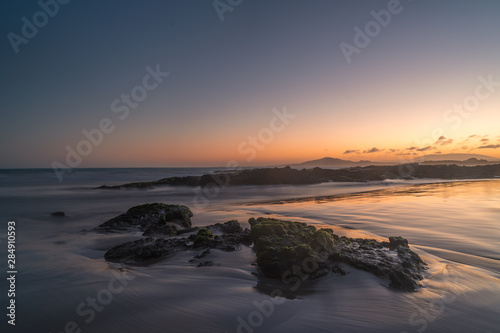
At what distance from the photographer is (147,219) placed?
29.2 ft

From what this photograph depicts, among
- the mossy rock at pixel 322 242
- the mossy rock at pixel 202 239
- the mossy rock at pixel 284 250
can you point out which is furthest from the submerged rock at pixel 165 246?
the mossy rock at pixel 322 242

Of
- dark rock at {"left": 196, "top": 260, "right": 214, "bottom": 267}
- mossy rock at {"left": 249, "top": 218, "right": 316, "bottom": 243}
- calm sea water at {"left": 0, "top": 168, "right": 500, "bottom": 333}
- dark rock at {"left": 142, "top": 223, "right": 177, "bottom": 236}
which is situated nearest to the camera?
calm sea water at {"left": 0, "top": 168, "right": 500, "bottom": 333}

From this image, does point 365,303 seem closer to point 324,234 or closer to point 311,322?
point 311,322

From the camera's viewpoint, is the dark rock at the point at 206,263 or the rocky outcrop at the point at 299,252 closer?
the rocky outcrop at the point at 299,252

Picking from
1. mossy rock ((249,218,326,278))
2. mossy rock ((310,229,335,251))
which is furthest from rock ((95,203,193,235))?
mossy rock ((310,229,335,251))

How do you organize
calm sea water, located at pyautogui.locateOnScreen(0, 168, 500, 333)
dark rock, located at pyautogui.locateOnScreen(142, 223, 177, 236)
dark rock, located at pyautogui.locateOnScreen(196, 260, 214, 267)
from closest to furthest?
calm sea water, located at pyautogui.locateOnScreen(0, 168, 500, 333) < dark rock, located at pyautogui.locateOnScreen(196, 260, 214, 267) < dark rock, located at pyautogui.locateOnScreen(142, 223, 177, 236)

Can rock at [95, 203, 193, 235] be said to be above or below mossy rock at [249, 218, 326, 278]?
→ above

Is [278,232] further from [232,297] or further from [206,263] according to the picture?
[232,297]

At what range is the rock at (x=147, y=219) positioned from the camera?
8.41 m

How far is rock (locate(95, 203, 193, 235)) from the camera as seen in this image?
8406 millimetres

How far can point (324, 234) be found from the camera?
516cm

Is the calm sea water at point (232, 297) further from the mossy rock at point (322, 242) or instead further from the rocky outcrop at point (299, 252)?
the mossy rock at point (322, 242)

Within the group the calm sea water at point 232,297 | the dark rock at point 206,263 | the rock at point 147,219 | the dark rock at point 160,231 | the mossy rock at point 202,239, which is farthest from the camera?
the rock at point 147,219

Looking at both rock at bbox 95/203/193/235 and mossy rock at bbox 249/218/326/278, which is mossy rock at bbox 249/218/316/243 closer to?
mossy rock at bbox 249/218/326/278
